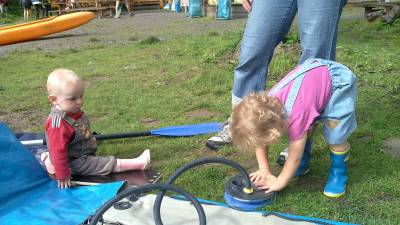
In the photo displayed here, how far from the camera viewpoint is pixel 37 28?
10953 mm

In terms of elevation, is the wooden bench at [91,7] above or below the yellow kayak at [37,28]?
above

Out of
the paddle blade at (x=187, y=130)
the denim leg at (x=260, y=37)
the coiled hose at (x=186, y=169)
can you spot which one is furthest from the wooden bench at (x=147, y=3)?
the coiled hose at (x=186, y=169)

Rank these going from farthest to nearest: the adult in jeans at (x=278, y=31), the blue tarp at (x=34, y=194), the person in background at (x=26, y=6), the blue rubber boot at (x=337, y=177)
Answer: the person in background at (x=26, y=6), the adult in jeans at (x=278, y=31), the blue rubber boot at (x=337, y=177), the blue tarp at (x=34, y=194)

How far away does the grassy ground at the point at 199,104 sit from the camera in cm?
253

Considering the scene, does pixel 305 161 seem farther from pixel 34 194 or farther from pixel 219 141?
pixel 34 194

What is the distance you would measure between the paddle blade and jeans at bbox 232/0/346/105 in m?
0.63

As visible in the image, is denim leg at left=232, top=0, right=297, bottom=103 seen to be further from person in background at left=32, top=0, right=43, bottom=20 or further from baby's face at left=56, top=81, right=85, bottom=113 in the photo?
person in background at left=32, top=0, right=43, bottom=20

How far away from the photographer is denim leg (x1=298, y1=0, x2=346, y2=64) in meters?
2.57

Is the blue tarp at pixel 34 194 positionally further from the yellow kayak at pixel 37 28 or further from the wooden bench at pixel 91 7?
the wooden bench at pixel 91 7

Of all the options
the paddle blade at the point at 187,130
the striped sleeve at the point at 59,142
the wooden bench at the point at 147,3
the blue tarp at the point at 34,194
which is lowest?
the blue tarp at the point at 34,194

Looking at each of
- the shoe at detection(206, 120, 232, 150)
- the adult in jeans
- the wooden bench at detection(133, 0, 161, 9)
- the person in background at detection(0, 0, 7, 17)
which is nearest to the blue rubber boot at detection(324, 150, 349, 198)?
the adult in jeans

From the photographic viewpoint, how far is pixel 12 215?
238cm

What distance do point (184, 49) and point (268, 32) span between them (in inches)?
190

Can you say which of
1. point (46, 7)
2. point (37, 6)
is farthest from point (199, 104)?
point (46, 7)
